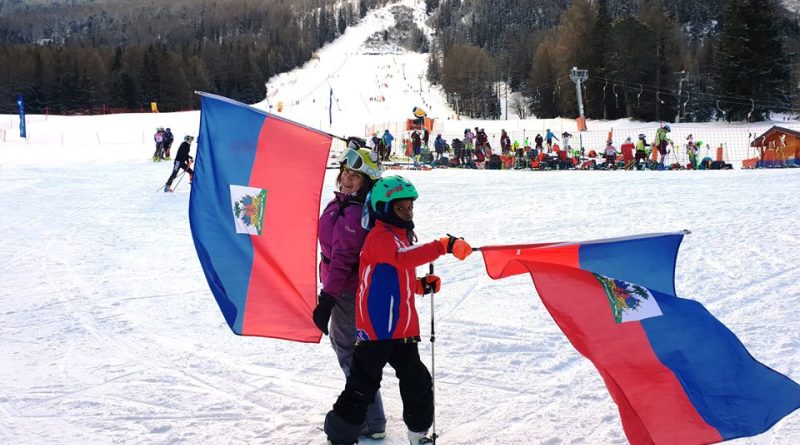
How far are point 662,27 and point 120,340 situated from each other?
70.3m

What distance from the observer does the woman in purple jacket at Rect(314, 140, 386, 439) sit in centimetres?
343

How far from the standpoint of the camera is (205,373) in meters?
4.80

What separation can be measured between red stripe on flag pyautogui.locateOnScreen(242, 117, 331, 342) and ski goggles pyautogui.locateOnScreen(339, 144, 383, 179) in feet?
1.49

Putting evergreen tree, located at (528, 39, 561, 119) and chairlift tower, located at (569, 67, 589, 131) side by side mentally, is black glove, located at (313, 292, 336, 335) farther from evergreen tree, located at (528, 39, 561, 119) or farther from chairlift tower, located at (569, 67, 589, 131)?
evergreen tree, located at (528, 39, 561, 119)

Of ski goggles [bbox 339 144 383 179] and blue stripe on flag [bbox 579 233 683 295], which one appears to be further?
ski goggles [bbox 339 144 383 179]

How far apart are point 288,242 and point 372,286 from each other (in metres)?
0.89

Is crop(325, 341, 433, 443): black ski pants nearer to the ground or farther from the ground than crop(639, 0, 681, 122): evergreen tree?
nearer to the ground

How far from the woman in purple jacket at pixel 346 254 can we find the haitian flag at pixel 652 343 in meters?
0.72

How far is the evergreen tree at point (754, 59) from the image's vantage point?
52062mm

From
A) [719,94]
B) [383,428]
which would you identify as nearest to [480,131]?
[383,428]

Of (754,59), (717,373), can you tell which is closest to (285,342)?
(717,373)

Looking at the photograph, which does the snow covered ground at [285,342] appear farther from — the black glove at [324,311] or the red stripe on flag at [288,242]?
the black glove at [324,311]

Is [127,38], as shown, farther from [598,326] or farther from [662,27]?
[598,326]

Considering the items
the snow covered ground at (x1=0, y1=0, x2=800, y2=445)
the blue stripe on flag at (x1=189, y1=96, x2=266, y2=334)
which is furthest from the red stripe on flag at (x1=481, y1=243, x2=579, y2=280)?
the blue stripe on flag at (x1=189, y1=96, x2=266, y2=334)
